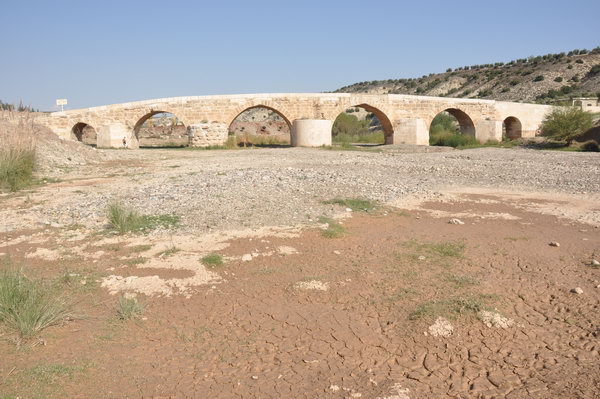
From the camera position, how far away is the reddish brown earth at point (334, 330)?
2885 millimetres

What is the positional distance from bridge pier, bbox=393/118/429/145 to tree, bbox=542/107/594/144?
6.04 metres

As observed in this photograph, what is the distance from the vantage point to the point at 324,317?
3762 mm

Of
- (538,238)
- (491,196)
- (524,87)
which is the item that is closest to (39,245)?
(538,238)

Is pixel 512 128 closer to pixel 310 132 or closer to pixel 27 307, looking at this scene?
pixel 310 132

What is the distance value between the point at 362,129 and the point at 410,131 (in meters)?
14.1

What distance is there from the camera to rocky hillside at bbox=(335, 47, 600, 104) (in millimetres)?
42656


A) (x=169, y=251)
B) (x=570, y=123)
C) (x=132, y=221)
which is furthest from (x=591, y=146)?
(x=169, y=251)

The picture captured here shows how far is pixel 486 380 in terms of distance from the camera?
295 cm

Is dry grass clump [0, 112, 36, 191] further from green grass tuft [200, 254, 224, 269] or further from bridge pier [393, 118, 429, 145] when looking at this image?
bridge pier [393, 118, 429, 145]

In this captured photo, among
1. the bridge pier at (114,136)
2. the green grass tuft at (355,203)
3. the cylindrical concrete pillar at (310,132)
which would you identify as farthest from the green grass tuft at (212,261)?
the bridge pier at (114,136)

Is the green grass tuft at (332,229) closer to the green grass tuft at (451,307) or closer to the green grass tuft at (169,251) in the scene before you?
the green grass tuft at (169,251)

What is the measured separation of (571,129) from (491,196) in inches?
624

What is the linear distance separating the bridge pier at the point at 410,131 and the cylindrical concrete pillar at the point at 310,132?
4197 millimetres

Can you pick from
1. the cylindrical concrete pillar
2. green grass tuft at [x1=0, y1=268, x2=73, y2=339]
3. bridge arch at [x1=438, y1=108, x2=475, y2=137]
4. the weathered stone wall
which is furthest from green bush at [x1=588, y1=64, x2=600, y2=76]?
green grass tuft at [x1=0, y1=268, x2=73, y2=339]
